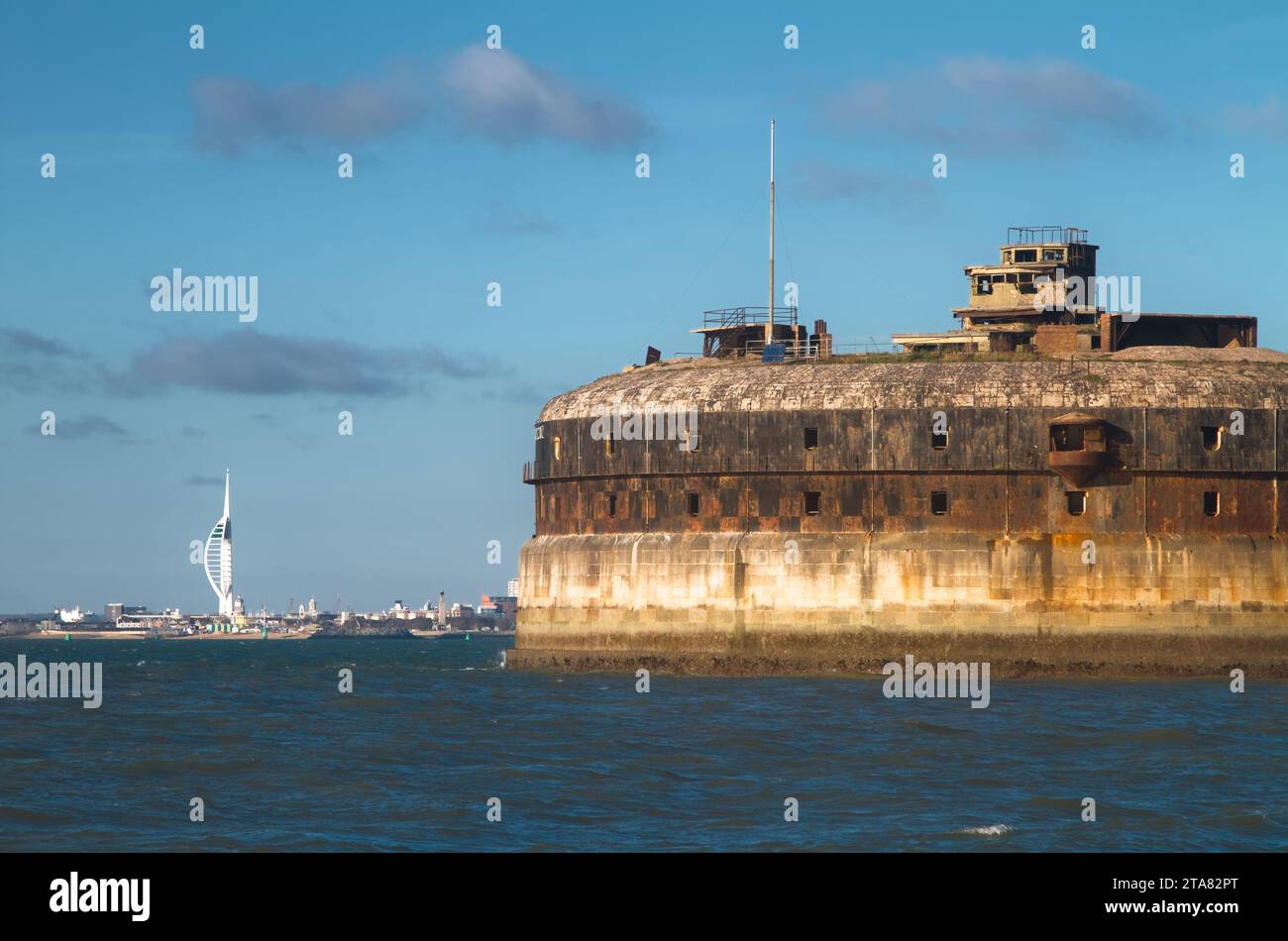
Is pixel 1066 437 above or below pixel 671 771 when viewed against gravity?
above

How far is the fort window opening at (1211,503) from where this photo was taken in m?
48.7

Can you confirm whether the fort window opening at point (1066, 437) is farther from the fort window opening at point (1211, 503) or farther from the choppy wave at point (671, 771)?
the choppy wave at point (671, 771)

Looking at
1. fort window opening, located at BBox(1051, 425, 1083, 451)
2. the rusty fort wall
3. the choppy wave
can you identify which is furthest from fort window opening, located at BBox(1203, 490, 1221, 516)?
the choppy wave

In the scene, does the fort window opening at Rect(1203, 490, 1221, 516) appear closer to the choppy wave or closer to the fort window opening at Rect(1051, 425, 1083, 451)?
the fort window opening at Rect(1051, 425, 1083, 451)

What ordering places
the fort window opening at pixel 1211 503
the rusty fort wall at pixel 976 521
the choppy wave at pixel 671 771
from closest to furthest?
the choppy wave at pixel 671 771 < the rusty fort wall at pixel 976 521 < the fort window opening at pixel 1211 503

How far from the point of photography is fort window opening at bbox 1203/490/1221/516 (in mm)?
48719

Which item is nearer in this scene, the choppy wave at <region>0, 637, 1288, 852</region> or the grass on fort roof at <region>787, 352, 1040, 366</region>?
the choppy wave at <region>0, 637, 1288, 852</region>

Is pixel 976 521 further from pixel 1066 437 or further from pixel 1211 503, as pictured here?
pixel 1211 503

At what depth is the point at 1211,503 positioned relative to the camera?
48812mm

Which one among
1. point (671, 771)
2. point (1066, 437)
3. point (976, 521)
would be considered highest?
point (1066, 437)

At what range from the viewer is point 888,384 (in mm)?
49938

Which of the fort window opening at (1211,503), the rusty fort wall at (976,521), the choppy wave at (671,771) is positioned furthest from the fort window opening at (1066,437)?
the choppy wave at (671,771)

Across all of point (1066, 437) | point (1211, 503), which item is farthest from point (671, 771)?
point (1211, 503)
